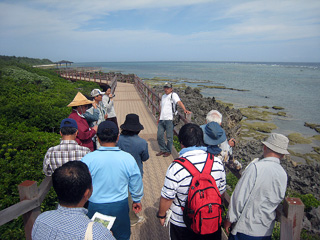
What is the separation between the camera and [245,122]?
18391 mm

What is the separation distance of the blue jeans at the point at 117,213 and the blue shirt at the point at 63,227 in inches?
36.0

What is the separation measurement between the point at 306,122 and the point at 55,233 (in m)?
21.0

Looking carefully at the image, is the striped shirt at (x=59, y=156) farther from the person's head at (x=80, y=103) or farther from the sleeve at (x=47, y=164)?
the person's head at (x=80, y=103)

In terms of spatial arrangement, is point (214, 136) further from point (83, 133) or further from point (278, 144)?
point (83, 133)

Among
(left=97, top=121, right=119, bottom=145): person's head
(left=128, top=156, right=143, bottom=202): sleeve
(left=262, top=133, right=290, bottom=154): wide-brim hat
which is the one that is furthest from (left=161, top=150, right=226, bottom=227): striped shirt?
(left=97, top=121, right=119, bottom=145): person's head

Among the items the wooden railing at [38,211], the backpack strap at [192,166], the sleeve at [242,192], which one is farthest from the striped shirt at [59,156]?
the sleeve at [242,192]

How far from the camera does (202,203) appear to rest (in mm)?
1927

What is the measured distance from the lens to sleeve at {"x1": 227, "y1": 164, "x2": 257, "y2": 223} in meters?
2.05

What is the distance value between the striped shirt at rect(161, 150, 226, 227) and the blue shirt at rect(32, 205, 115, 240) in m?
0.78

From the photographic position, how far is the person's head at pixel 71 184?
4.95 ft

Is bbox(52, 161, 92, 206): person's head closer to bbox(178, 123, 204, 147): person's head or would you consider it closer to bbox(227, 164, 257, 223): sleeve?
bbox(178, 123, 204, 147): person's head

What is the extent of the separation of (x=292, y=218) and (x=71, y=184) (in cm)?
174

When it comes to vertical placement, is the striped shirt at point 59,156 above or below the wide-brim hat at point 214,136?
below

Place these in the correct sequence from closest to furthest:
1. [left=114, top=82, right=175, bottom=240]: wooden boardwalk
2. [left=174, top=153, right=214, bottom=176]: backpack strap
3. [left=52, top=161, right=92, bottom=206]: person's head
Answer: [left=52, top=161, right=92, bottom=206]: person's head < [left=174, top=153, right=214, bottom=176]: backpack strap < [left=114, top=82, right=175, bottom=240]: wooden boardwalk
